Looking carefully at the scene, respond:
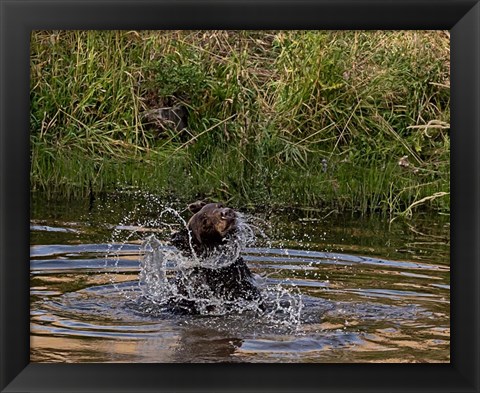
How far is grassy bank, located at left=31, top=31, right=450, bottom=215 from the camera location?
326 inches

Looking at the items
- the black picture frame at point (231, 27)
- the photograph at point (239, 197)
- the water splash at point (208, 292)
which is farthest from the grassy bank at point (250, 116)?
the black picture frame at point (231, 27)

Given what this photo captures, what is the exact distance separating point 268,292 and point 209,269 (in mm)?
541

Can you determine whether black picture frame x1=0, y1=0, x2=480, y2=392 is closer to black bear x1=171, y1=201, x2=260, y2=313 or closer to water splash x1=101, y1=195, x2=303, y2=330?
water splash x1=101, y1=195, x2=303, y2=330

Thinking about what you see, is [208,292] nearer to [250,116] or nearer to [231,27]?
[231,27]

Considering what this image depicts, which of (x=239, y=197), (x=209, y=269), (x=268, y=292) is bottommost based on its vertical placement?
(x=268, y=292)

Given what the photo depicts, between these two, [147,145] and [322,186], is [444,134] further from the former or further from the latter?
[147,145]

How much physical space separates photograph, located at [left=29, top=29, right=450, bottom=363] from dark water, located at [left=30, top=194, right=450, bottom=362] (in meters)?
0.02

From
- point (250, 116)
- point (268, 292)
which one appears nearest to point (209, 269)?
point (268, 292)

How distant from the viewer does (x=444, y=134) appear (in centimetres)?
884

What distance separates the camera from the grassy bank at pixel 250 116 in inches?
326

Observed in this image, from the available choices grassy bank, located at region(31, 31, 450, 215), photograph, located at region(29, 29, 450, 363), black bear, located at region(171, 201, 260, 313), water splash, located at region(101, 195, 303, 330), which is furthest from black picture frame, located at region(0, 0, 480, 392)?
grassy bank, located at region(31, 31, 450, 215)

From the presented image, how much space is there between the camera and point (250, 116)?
890 centimetres

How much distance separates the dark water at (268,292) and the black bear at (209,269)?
0.10 meters
